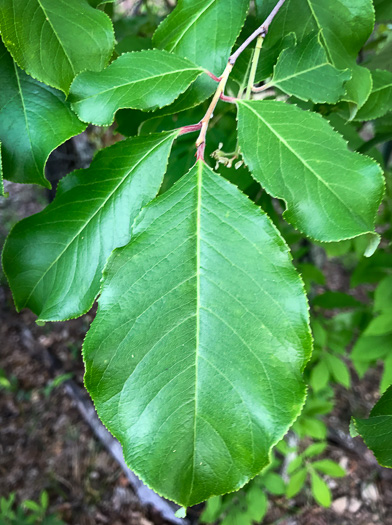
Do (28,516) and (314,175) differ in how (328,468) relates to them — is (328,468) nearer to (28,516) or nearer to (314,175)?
(314,175)

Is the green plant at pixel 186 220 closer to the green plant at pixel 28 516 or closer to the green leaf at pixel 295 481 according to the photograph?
the green leaf at pixel 295 481

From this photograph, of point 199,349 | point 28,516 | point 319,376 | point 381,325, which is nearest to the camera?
point 199,349

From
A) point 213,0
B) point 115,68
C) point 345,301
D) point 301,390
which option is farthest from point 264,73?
point 345,301

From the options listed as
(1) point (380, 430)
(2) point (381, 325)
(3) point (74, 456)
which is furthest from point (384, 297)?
(3) point (74, 456)

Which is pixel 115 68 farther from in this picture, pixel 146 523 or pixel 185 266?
pixel 146 523

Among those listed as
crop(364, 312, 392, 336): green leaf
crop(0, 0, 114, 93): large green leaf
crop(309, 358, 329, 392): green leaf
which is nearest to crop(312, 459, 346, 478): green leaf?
crop(309, 358, 329, 392): green leaf

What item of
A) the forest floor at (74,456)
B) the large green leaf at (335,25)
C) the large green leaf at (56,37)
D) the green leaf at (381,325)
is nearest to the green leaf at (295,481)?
the forest floor at (74,456)
